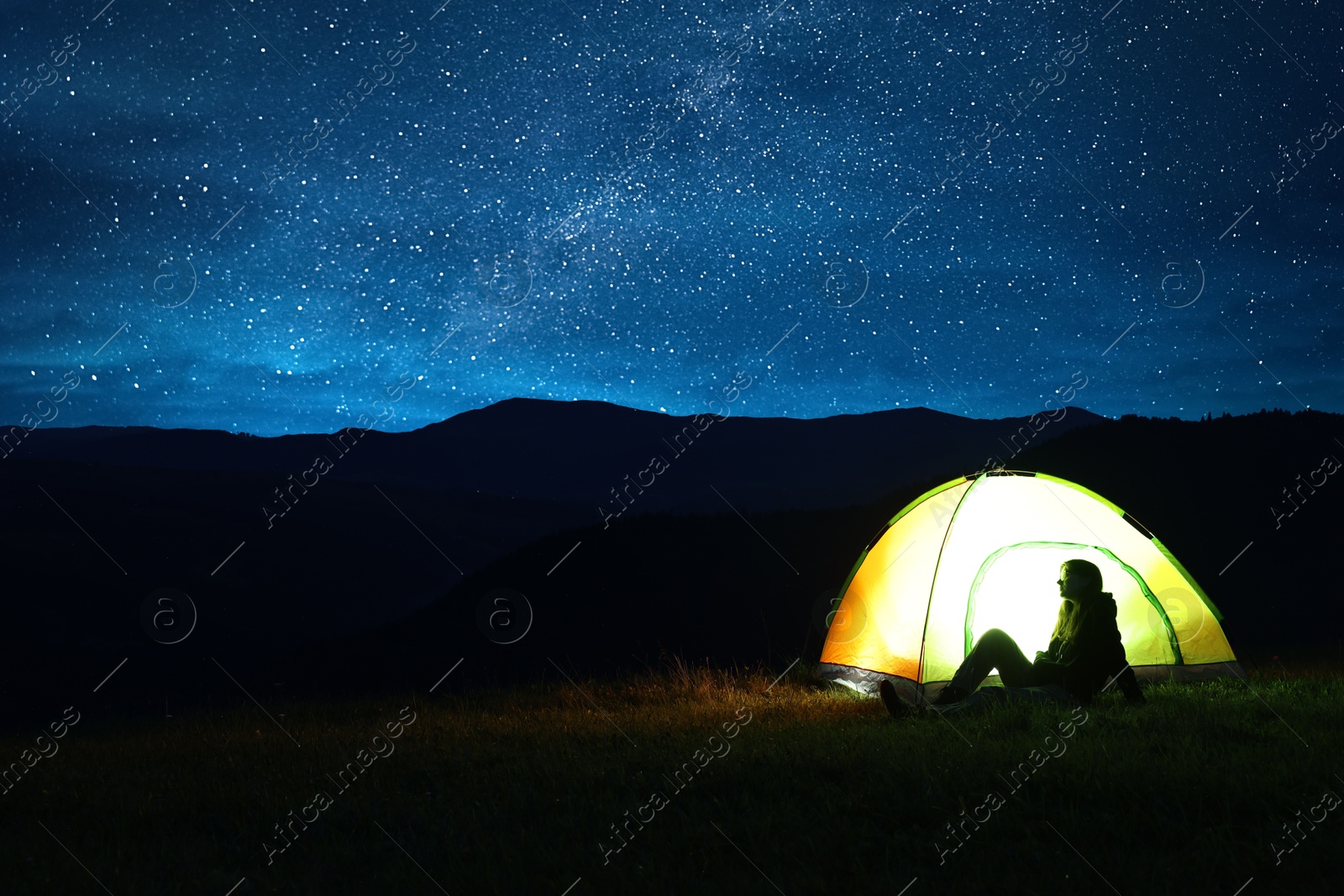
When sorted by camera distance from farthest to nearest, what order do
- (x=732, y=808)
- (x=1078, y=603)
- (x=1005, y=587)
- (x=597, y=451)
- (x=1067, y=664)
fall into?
(x=597, y=451)
(x=1005, y=587)
(x=1078, y=603)
(x=1067, y=664)
(x=732, y=808)

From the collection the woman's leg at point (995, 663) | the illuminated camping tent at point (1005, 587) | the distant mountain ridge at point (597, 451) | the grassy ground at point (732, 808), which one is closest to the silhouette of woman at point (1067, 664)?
the woman's leg at point (995, 663)

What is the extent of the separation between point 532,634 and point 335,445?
394 ft

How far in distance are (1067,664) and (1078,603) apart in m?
0.60

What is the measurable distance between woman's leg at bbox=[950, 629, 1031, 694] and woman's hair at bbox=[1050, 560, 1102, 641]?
538 millimetres

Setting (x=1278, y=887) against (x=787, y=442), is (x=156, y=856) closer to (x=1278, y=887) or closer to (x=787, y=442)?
(x=1278, y=887)

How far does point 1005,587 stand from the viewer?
34.5ft

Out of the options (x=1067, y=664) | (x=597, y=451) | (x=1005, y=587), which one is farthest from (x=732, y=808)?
(x=597, y=451)

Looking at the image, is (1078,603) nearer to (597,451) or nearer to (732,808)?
(732,808)

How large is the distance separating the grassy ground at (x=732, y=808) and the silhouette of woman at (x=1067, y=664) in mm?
384

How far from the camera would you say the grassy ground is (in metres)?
4.39

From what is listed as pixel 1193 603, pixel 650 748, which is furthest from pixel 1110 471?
pixel 650 748

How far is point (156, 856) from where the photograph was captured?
4941 millimetres

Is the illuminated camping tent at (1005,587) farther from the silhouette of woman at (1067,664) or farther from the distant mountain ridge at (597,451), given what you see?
the distant mountain ridge at (597,451)

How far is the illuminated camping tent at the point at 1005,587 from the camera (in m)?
9.62
